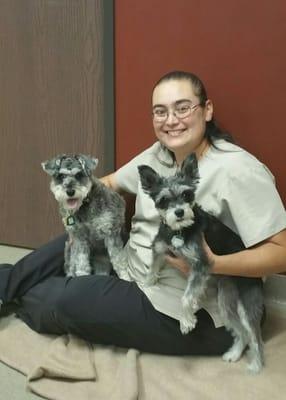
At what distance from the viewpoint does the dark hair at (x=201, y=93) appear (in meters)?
1.79

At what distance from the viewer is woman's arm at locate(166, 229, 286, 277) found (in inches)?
65.6

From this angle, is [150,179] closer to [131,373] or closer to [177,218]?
[177,218]

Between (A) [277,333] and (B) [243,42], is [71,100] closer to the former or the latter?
(B) [243,42]

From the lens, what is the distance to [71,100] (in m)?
2.52

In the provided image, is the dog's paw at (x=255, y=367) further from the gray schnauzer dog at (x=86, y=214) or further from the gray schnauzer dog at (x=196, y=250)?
the gray schnauzer dog at (x=86, y=214)

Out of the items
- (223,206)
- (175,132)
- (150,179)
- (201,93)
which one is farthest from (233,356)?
(201,93)

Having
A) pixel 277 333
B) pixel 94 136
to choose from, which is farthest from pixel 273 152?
pixel 94 136

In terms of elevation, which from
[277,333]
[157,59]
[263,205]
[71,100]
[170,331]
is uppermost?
[157,59]

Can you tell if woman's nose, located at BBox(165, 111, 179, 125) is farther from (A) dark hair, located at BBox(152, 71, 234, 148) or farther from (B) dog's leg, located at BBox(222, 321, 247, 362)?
(B) dog's leg, located at BBox(222, 321, 247, 362)

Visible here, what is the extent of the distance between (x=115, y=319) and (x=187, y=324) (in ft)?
0.93

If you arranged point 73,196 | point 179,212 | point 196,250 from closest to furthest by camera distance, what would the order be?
point 179,212 → point 196,250 → point 73,196

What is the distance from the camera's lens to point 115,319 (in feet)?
5.98

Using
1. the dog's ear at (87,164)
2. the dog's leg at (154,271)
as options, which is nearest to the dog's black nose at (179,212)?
the dog's leg at (154,271)

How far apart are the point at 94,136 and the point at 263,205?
1.13 m
